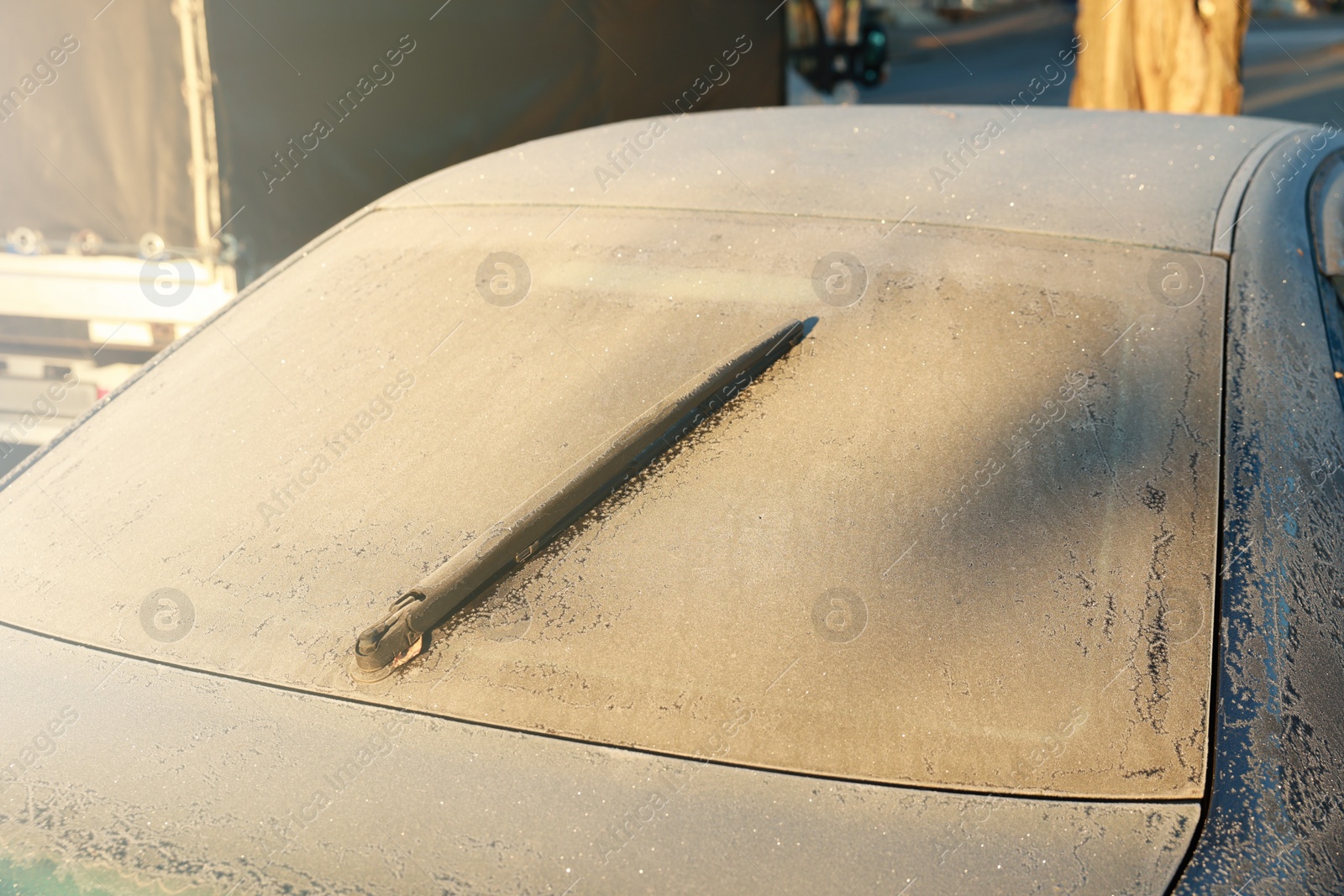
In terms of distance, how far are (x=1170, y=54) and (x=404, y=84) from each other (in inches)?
182

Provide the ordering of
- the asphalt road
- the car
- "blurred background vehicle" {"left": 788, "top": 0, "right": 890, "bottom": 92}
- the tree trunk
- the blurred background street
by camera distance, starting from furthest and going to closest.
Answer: the blurred background street
the asphalt road
"blurred background vehicle" {"left": 788, "top": 0, "right": 890, "bottom": 92}
the tree trunk
the car

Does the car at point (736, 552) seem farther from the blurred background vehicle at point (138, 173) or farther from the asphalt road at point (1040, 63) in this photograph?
the asphalt road at point (1040, 63)

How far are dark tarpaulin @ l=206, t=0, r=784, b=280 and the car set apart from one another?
138 inches

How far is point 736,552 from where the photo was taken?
121cm

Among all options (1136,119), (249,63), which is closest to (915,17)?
(249,63)

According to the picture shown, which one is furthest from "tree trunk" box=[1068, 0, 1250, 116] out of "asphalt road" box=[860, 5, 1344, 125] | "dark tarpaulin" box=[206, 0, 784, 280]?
"asphalt road" box=[860, 5, 1344, 125]

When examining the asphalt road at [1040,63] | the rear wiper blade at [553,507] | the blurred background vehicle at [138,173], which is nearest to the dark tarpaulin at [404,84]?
the blurred background vehicle at [138,173]

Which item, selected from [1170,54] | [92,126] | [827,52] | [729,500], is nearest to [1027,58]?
[827,52]

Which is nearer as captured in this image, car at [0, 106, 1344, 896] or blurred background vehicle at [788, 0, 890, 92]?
car at [0, 106, 1344, 896]

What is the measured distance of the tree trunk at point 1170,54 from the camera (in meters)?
6.70

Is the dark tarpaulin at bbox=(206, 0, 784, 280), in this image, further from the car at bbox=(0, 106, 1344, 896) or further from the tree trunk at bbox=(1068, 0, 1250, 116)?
the car at bbox=(0, 106, 1344, 896)

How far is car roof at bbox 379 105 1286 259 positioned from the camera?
1.56 m

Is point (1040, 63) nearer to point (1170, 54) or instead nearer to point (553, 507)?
point (1170, 54)

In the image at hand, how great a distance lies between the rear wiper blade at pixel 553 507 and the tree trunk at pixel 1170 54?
5.95 meters
